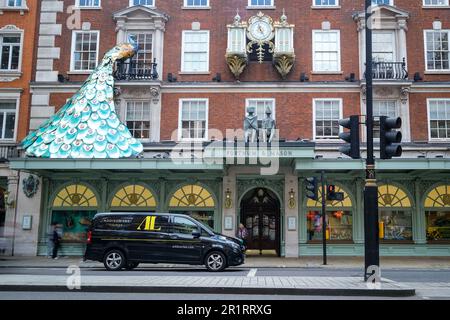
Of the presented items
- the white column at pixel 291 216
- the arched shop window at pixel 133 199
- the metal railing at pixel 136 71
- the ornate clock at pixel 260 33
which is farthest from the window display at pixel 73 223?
the ornate clock at pixel 260 33

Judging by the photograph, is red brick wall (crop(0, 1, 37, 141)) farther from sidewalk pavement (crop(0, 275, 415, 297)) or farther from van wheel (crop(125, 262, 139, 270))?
sidewalk pavement (crop(0, 275, 415, 297))

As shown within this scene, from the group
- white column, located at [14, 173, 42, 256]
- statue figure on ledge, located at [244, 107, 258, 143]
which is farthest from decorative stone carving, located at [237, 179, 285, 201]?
white column, located at [14, 173, 42, 256]

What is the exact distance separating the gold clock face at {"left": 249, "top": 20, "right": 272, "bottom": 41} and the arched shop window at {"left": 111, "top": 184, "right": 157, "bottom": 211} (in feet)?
32.1

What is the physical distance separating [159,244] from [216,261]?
79.0 inches

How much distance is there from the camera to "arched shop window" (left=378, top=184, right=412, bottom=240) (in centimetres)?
2531

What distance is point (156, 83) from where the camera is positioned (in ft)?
85.1

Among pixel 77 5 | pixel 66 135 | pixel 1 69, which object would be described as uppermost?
pixel 77 5

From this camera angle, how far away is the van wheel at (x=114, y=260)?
56.5ft

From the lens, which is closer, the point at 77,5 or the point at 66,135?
the point at 66,135

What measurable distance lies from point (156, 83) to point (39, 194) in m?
8.25
